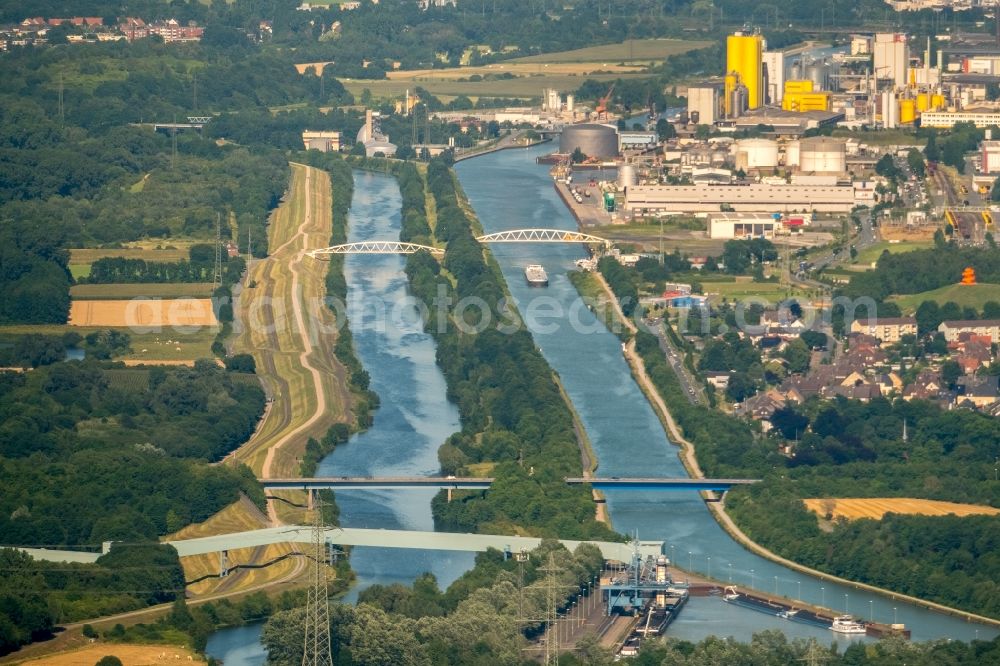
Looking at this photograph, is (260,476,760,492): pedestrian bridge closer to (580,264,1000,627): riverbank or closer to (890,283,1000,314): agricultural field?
(580,264,1000,627): riverbank

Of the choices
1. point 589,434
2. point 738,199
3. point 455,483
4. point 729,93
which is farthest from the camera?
point 729,93

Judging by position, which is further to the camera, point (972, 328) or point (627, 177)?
point (627, 177)

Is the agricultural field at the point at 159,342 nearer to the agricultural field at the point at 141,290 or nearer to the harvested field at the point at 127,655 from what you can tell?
the agricultural field at the point at 141,290

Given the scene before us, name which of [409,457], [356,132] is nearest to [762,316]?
[409,457]

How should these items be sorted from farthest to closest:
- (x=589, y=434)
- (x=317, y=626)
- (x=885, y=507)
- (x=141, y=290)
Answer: (x=141, y=290), (x=589, y=434), (x=885, y=507), (x=317, y=626)

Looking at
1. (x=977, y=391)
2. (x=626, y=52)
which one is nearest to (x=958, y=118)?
(x=626, y=52)

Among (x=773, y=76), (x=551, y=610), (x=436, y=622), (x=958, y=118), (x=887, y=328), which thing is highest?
(x=436, y=622)

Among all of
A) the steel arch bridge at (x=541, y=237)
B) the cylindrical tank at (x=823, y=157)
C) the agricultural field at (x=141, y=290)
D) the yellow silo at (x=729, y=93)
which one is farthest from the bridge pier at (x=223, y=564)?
the yellow silo at (x=729, y=93)

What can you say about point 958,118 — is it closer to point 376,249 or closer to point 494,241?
point 494,241
